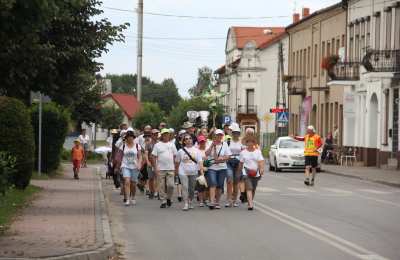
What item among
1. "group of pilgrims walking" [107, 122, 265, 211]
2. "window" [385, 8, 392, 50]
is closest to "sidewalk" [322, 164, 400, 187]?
"window" [385, 8, 392, 50]

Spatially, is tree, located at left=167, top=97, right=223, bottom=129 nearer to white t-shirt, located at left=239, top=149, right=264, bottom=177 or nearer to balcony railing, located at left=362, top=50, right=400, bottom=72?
balcony railing, located at left=362, top=50, right=400, bottom=72

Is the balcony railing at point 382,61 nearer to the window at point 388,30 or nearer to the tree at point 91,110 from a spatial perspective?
the window at point 388,30

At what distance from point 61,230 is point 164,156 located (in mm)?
6939

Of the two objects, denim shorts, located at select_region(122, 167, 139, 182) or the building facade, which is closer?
denim shorts, located at select_region(122, 167, 139, 182)

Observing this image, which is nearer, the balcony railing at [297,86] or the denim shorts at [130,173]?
the denim shorts at [130,173]

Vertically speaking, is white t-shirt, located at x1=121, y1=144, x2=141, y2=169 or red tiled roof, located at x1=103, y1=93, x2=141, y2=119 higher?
red tiled roof, located at x1=103, y1=93, x2=141, y2=119

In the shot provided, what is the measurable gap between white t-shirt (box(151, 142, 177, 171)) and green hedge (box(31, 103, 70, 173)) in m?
11.5

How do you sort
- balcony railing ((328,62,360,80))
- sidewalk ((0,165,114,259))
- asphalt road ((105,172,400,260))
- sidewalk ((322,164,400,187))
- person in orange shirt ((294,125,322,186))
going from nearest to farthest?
1. sidewalk ((0,165,114,259))
2. asphalt road ((105,172,400,260))
3. person in orange shirt ((294,125,322,186))
4. sidewalk ((322,164,400,187))
5. balcony railing ((328,62,360,80))

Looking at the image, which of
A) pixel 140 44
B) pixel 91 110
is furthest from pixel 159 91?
pixel 140 44

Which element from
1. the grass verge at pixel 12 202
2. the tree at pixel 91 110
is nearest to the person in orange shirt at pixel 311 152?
the grass verge at pixel 12 202

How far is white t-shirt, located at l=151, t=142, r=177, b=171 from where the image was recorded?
22047 mm

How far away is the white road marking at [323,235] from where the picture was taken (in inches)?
529

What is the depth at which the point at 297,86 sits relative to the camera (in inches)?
2685

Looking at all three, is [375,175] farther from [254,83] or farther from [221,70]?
[221,70]
